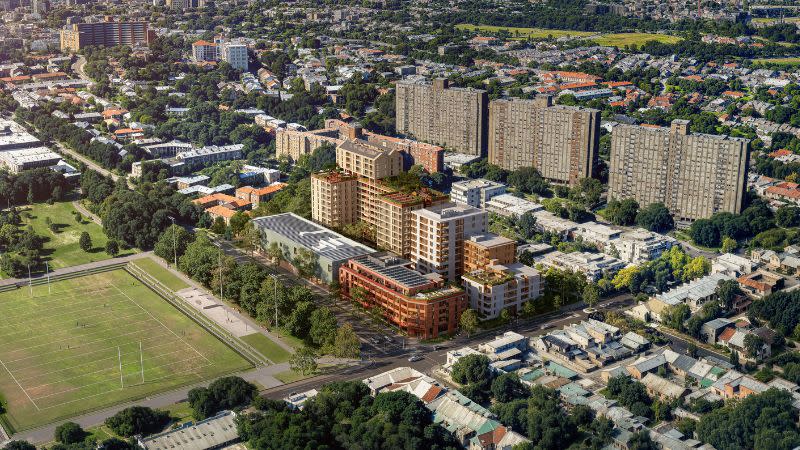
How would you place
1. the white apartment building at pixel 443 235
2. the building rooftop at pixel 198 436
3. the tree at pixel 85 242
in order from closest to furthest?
the building rooftop at pixel 198 436 < the white apartment building at pixel 443 235 < the tree at pixel 85 242

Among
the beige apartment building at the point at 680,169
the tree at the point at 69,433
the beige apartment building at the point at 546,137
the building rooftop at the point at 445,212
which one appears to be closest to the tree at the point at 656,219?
the beige apartment building at the point at 680,169

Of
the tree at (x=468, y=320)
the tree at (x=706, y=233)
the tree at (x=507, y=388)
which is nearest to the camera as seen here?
the tree at (x=507, y=388)

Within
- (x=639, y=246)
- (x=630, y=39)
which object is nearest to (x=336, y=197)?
(x=639, y=246)

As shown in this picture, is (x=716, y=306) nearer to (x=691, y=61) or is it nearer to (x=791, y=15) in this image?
(x=691, y=61)

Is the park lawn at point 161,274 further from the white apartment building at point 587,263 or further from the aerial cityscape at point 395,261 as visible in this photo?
the white apartment building at point 587,263

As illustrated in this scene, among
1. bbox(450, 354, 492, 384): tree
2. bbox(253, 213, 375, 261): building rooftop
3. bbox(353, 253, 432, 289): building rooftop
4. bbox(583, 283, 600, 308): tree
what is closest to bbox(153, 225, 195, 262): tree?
bbox(253, 213, 375, 261): building rooftop

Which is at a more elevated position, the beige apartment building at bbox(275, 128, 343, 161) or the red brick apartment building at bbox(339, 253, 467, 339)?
the beige apartment building at bbox(275, 128, 343, 161)

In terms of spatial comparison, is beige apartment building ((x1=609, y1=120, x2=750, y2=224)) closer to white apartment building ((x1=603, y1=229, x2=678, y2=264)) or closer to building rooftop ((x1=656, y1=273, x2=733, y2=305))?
white apartment building ((x1=603, y1=229, x2=678, y2=264))
